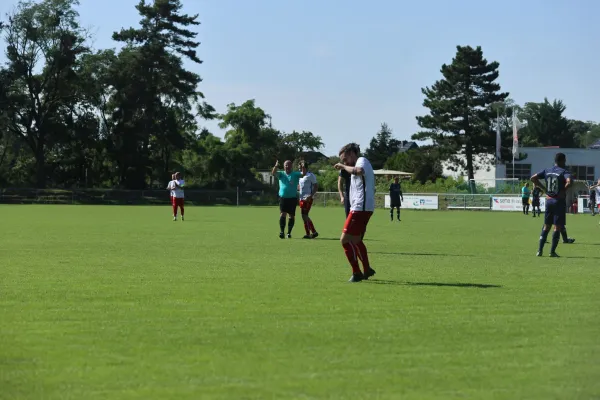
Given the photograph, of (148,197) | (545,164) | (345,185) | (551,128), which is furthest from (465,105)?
(345,185)

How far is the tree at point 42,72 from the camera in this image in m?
77.3

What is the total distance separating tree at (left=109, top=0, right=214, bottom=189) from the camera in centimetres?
7825

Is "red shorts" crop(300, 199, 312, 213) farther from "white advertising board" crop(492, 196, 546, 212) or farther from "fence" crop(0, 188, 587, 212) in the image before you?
"fence" crop(0, 188, 587, 212)

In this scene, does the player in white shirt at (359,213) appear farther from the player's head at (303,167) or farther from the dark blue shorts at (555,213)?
the player's head at (303,167)

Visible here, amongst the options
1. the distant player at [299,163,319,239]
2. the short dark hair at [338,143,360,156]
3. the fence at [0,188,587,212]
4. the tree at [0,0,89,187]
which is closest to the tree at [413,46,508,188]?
the fence at [0,188,587,212]

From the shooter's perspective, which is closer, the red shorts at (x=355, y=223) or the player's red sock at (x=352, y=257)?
the player's red sock at (x=352, y=257)

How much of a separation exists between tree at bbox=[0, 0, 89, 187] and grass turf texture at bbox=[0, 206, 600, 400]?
66451 millimetres

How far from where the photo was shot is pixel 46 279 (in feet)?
37.2

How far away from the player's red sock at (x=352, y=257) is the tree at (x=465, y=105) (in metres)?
70.8

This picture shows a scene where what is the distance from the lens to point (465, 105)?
8119 centimetres

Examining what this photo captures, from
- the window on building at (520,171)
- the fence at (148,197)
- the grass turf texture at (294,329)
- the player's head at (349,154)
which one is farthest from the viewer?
the window on building at (520,171)

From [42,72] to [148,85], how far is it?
957 cm

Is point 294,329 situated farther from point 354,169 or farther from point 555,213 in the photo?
point 555,213

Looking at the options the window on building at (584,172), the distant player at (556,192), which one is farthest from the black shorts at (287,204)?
the window on building at (584,172)
